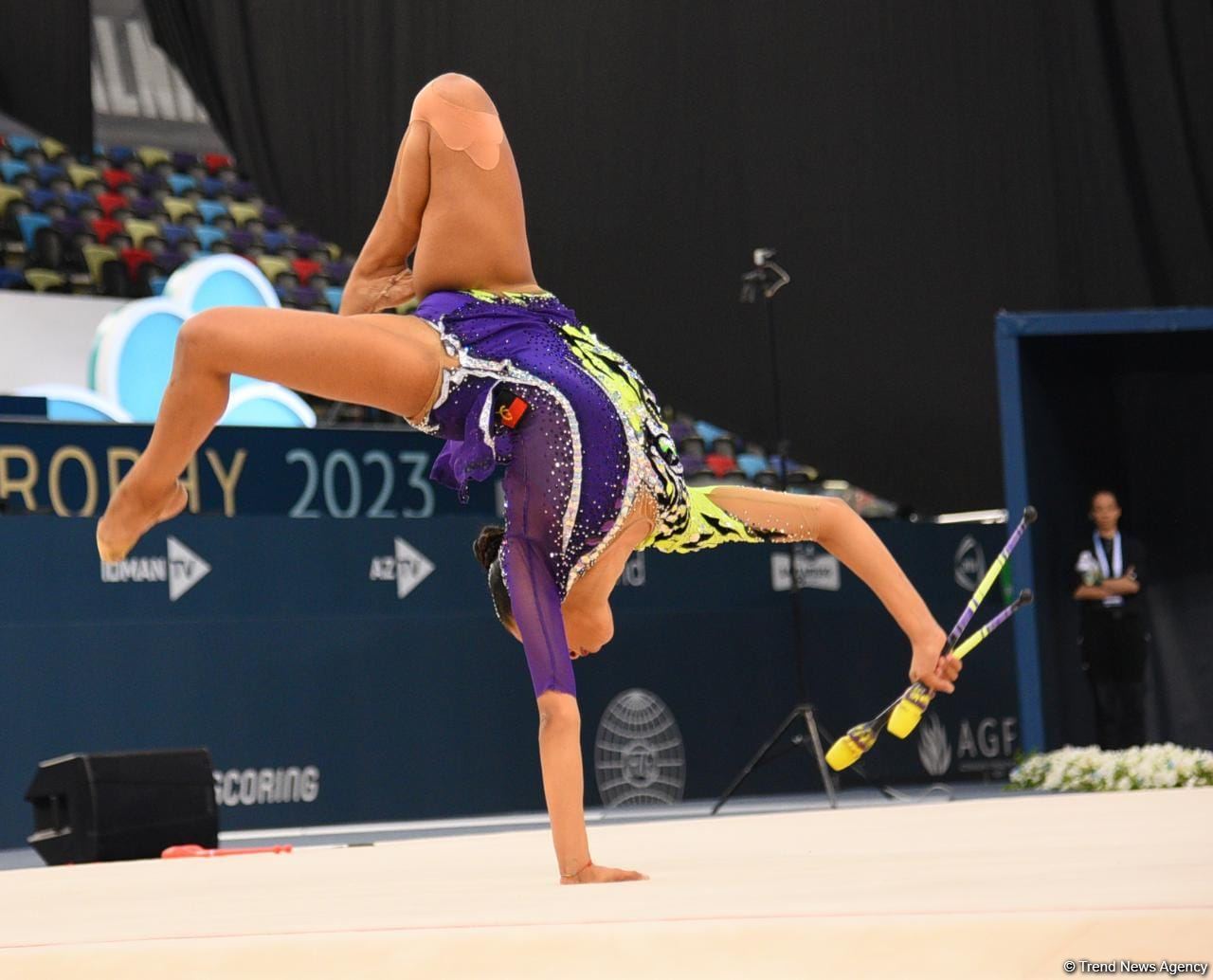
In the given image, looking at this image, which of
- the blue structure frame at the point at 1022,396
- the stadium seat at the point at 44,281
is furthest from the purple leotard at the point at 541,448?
the stadium seat at the point at 44,281

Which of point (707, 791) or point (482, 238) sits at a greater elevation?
point (482, 238)

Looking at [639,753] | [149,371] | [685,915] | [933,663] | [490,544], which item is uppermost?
[149,371]

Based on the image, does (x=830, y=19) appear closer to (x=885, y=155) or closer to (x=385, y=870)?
(x=885, y=155)

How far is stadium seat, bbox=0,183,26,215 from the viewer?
11413mm

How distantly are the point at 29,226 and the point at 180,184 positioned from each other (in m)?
2.49

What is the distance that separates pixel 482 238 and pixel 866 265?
6.52m

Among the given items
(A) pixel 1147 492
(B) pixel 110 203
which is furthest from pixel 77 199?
(A) pixel 1147 492

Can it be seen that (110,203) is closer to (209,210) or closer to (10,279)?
(209,210)

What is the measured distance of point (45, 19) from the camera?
311 inches

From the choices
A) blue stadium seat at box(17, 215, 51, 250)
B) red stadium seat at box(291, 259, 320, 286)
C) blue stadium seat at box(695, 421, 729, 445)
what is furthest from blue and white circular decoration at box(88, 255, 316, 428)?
blue stadium seat at box(695, 421, 729, 445)

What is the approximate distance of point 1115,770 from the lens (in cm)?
607

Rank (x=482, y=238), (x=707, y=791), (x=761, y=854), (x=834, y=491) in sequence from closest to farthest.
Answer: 1. (x=482, y=238)
2. (x=761, y=854)
3. (x=707, y=791)
4. (x=834, y=491)

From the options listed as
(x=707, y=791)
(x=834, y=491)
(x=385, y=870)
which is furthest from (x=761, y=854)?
(x=834, y=491)

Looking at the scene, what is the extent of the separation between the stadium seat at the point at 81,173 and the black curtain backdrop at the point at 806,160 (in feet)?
15.4
